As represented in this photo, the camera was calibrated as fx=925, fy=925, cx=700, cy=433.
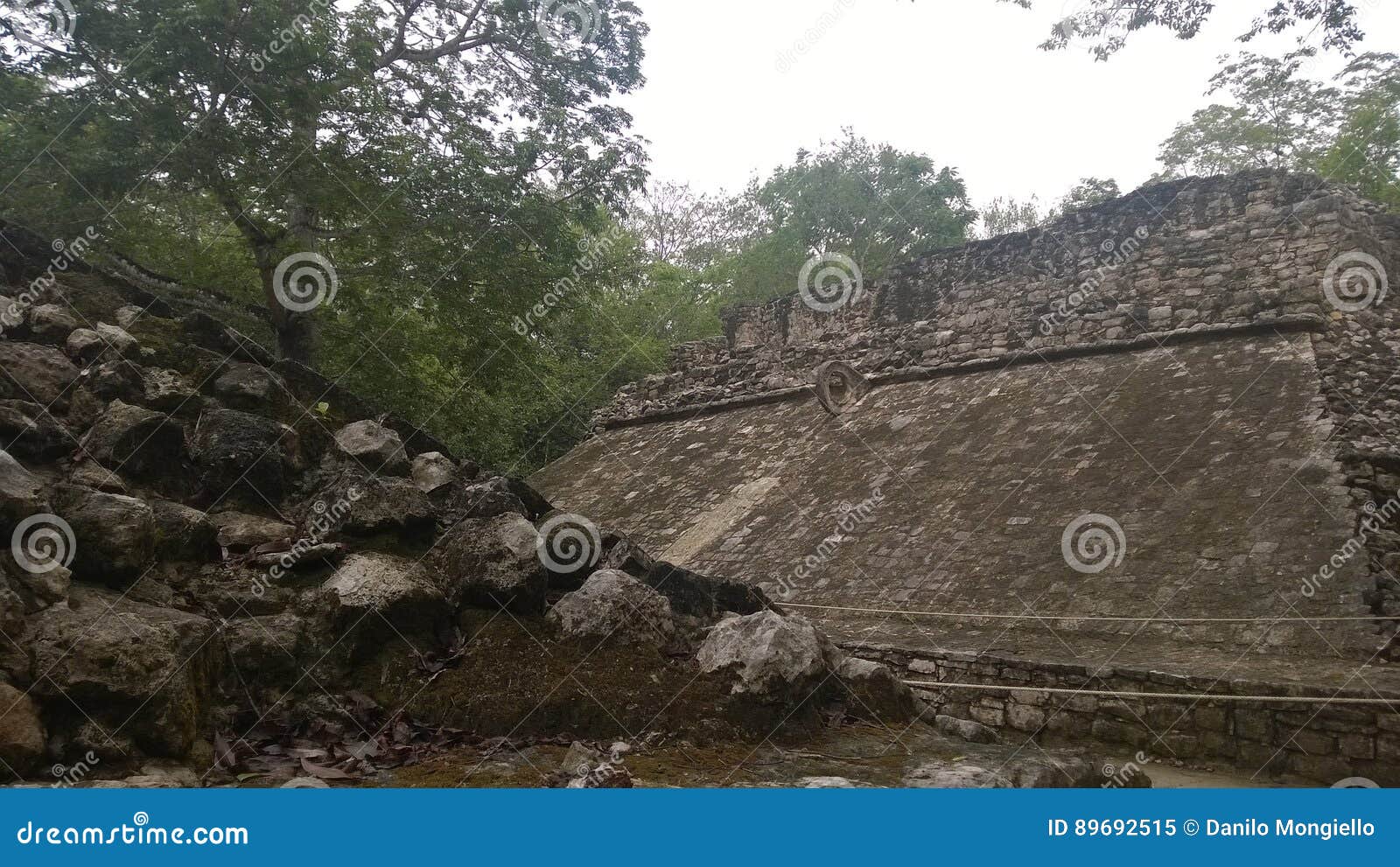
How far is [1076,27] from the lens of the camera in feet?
31.4

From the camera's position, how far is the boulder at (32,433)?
3.66 m

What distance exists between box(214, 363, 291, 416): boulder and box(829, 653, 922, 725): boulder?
2966 mm

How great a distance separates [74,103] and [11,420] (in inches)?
324

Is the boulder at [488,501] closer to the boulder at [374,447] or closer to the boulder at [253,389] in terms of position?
the boulder at [374,447]

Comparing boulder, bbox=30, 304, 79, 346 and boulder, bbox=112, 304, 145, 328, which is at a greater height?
boulder, bbox=112, 304, 145, 328

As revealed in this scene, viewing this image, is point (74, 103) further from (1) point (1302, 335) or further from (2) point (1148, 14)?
(1) point (1302, 335)

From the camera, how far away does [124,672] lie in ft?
8.99
